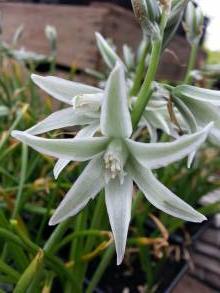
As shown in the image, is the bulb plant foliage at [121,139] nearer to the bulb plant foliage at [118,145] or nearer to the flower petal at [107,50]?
the bulb plant foliage at [118,145]

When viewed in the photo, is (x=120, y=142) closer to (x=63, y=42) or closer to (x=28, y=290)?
(x=28, y=290)

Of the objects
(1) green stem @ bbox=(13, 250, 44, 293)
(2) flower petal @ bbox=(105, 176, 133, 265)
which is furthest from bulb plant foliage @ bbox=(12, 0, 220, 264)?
(1) green stem @ bbox=(13, 250, 44, 293)

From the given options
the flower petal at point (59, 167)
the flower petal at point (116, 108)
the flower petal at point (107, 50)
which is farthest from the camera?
the flower petal at point (107, 50)

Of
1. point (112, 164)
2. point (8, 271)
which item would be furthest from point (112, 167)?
point (8, 271)

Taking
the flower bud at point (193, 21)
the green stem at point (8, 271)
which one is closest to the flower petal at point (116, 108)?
the green stem at point (8, 271)

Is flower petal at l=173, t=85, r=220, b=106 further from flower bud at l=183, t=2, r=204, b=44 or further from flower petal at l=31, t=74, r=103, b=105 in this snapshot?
flower bud at l=183, t=2, r=204, b=44

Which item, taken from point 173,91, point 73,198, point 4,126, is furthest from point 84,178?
point 4,126
